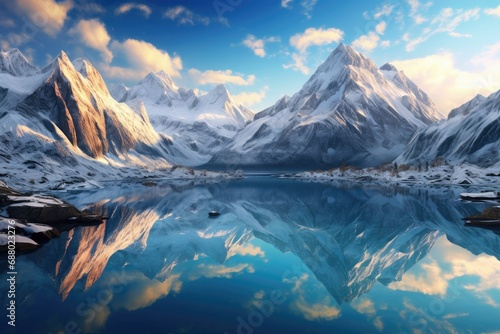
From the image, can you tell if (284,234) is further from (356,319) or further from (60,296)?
(60,296)

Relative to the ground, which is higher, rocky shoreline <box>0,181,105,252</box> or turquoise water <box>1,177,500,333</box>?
rocky shoreline <box>0,181,105,252</box>

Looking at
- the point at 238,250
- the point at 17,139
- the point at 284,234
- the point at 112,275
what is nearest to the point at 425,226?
the point at 284,234

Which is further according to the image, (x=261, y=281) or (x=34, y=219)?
(x=34, y=219)

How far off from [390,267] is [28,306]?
23789 millimetres

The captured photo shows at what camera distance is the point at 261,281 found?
21.3m

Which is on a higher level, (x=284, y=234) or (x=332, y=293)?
(x=284, y=234)

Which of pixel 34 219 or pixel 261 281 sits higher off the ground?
pixel 34 219

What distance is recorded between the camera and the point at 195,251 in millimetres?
30000

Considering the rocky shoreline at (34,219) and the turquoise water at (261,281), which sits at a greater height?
the rocky shoreline at (34,219)

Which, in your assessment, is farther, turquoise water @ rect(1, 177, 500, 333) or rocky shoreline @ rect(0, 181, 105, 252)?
rocky shoreline @ rect(0, 181, 105, 252)

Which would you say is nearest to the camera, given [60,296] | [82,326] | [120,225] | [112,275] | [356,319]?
[82,326]

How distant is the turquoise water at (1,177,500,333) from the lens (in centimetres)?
1501

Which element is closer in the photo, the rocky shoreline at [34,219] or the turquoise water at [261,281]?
the turquoise water at [261,281]

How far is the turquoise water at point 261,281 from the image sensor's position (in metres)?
15.0
